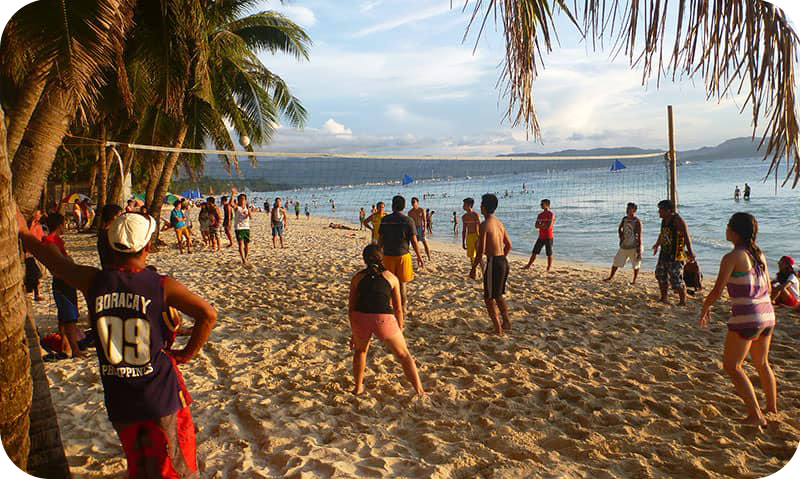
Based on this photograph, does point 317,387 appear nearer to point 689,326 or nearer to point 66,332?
point 66,332

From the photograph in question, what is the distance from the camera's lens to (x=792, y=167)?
4.76 feet

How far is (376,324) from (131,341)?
6.26 feet

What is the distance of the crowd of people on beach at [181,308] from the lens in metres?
1.74

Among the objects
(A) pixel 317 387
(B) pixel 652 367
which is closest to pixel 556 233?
(B) pixel 652 367

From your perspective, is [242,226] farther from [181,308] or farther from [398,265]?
[181,308]

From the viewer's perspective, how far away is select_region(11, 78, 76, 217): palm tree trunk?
5105 mm

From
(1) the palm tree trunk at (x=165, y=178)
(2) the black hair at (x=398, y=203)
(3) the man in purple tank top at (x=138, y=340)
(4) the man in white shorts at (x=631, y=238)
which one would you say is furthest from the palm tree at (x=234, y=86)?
(3) the man in purple tank top at (x=138, y=340)

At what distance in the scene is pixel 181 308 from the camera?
5.90ft

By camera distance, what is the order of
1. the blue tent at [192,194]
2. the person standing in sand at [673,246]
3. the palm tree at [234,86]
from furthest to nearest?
1. the blue tent at [192,194]
2. the palm tree at [234,86]
3. the person standing in sand at [673,246]

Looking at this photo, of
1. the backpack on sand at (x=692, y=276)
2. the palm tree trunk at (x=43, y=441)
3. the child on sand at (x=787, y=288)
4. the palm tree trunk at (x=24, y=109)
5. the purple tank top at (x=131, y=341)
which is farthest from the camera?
the backpack on sand at (x=692, y=276)

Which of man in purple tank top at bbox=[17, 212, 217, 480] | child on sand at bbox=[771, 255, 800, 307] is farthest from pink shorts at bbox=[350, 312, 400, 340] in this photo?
child on sand at bbox=[771, 255, 800, 307]

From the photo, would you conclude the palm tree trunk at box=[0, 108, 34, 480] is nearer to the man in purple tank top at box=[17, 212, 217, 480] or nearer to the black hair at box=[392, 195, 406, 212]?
the man in purple tank top at box=[17, 212, 217, 480]

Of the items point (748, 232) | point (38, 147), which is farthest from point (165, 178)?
point (748, 232)

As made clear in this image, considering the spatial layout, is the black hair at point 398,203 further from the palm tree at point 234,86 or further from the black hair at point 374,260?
the palm tree at point 234,86
